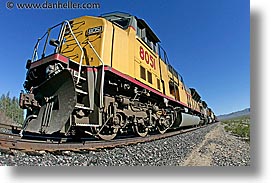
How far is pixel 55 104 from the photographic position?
9.38ft

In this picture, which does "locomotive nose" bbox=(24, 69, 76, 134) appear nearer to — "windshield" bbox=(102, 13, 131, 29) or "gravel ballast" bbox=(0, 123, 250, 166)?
"gravel ballast" bbox=(0, 123, 250, 166)

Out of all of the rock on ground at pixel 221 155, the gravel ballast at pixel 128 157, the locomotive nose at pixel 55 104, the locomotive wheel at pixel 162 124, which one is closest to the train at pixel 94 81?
the locomotive nose at pixel 55 104

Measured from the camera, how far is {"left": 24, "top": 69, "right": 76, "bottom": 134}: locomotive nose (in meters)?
2.70

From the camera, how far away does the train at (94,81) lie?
9.22ft

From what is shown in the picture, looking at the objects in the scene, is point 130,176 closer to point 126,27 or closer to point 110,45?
point 110,45

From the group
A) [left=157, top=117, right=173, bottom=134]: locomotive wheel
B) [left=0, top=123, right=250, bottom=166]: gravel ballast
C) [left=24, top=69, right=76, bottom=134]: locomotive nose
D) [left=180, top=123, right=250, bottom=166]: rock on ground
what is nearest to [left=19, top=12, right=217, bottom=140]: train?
[left=24, top=69, right=76, bottom=134]: locomotive nose

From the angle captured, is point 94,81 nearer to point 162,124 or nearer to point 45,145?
point 45,145

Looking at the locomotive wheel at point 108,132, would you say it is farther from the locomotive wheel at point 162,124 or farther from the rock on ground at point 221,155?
the locomotive wheel at point 162,124

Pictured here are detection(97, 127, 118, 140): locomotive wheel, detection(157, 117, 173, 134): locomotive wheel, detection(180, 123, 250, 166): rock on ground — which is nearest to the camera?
detection(180, 123, 250, 166): rock on ground

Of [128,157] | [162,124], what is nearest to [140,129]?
[162,124]

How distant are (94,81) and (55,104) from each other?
1.82ft

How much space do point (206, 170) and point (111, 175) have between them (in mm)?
1147

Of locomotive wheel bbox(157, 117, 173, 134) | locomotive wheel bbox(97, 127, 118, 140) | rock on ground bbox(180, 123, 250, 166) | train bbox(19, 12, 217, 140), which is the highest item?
train bbox(19, 12, 217, 140)

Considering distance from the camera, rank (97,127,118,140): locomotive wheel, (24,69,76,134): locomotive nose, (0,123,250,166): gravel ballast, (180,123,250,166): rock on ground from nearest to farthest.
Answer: (0,123,250,166): gravel ballast → (24,69,76,134): locomotive nose → (180,123,250,166): rock on ground → (97,127,118,140): locomotive wheel
